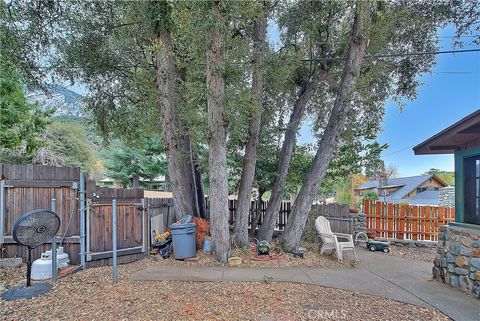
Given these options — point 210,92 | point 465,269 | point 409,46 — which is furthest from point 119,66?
point 465,269

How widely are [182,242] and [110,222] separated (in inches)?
55.1

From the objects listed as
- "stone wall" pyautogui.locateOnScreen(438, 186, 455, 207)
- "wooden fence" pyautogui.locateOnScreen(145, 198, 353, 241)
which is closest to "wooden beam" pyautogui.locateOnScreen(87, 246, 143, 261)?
"wooden fence" pyautogui.locateOnScreen(145, 198, 353, 241)

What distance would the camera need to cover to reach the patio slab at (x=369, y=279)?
12.8ft

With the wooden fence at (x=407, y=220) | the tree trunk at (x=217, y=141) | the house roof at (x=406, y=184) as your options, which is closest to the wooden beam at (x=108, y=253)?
the tree trunk at (x=217, y=141)

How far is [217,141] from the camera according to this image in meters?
5.64

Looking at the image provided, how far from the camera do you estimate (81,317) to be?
3.17 meters

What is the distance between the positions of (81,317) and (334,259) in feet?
16.4

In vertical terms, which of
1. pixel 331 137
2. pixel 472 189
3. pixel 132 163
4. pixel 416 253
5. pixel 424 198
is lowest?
pixel 416 253

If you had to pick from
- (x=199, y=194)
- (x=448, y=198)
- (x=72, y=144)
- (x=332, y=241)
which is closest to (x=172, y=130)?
(x=199, y=194)

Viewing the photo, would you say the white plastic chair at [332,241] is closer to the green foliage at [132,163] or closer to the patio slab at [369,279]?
the patio slab at [369,279]

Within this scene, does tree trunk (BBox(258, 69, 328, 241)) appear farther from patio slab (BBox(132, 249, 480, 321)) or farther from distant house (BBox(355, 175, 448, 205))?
distant house (BBox(355, 175, 448, 205))

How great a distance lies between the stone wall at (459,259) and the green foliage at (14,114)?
9874 millimetres

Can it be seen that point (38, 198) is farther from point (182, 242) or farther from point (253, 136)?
point (253, 136)

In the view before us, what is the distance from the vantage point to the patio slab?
3893 mm
